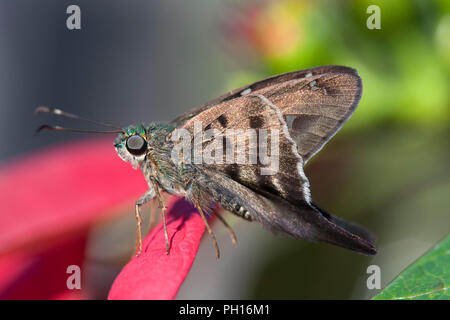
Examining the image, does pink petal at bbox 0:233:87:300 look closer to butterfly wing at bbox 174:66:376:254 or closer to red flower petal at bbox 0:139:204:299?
red flower petal at bbox 0:139:204:299

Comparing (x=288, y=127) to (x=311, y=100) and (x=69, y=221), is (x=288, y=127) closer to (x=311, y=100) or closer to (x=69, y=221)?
(x=311, y=100)

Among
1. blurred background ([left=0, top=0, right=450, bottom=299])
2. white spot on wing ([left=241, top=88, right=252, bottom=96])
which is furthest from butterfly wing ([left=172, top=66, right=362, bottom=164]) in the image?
blurred background ([left=0, top=0, right=450, bottom=299])

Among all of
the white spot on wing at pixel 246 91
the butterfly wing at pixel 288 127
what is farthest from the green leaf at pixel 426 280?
the white spot on wing at pixel 246 91

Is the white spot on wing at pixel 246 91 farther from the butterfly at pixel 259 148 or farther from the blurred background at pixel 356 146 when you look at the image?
the blurred background at pixel 356 146

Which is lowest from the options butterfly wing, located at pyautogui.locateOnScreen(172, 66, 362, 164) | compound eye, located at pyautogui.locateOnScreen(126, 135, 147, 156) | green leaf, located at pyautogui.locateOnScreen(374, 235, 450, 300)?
green leaf, located at pyautogui.locateOnScreen(374, 235, 450, 300)

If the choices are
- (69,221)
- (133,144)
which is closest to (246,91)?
(133,144)
